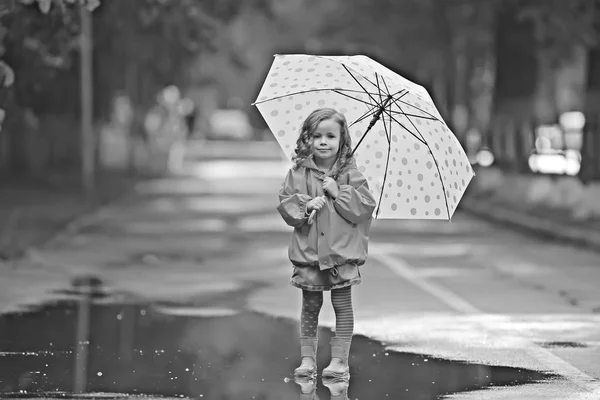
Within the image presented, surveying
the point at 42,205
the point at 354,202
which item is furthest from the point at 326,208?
the point at 42,205

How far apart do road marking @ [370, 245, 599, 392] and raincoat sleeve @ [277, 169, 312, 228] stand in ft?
6.13

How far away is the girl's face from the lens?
8.88 meters

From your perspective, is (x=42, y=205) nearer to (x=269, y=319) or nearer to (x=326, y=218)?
(x=269, y=319)

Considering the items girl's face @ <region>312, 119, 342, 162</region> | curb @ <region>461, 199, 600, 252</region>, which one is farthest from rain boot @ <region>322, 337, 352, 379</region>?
curb @ <region>461, 199, 600, 252</region>

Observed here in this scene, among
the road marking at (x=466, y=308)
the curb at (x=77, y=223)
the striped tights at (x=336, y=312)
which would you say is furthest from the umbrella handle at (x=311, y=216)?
the curb at (x=77, y=223)

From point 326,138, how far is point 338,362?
1323mm

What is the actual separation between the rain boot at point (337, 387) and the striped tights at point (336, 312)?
27 centimetres

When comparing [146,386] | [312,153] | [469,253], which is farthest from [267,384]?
[469,253]

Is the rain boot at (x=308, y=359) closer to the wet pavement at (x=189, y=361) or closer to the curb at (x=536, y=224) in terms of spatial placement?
the wet pavement at (x=189, y=361)

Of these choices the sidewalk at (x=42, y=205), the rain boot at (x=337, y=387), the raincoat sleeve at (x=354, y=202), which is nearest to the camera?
the rain boot at (x=337, y=387)

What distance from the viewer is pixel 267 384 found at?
8.97 meters

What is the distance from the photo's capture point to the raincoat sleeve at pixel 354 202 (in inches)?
349

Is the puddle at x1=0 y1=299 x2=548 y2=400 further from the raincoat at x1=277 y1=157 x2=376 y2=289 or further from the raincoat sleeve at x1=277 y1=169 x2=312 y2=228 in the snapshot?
the raincoat sleeve at x1=277 y1=169 x2=312 y2=228

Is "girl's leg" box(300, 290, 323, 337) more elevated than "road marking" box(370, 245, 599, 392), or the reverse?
"girl's leg" box(300, 290, 323, 337)
